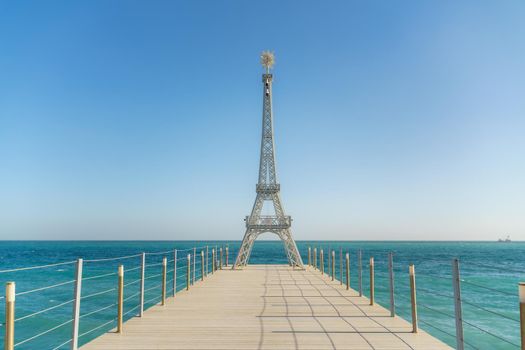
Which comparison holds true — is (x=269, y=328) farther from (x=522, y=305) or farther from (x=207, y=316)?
(x=522, y=305)

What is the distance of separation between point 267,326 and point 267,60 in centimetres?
2136

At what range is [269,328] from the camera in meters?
5.75

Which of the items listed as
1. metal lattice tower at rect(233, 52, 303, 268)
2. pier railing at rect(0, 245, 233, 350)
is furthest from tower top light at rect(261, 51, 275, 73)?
pier railing at rect(0, 245, 233, 350)

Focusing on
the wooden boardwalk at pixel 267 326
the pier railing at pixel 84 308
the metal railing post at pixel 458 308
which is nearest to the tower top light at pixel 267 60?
the pier railing at pixel 84 308

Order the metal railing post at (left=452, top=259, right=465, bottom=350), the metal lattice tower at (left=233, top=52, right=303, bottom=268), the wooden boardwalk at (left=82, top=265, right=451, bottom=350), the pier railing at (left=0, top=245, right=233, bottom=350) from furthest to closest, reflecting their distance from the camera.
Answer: the metal lattice tower at (left=233, top=52, right=303, bottom=268) < the pier railing at (left=0, top=245, right=233, bottom=350) < the wooden boardwalk at (left=82, top=265, right=451, bottom=350) < the metal railing post at (left=452, top=259, right=465, bottom=350)

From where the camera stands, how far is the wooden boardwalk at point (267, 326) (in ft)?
16.0

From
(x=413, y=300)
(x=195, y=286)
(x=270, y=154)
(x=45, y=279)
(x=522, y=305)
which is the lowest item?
(x=45, y=279)

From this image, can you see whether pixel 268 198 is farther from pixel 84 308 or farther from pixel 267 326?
pixel 267 326

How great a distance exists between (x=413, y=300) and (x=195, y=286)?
7.02 m

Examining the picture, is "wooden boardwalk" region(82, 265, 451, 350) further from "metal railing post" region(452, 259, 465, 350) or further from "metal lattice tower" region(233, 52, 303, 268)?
"metal lattice tower" region(233, 52, 303, 268)

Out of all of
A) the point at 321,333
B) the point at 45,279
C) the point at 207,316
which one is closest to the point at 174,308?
the point at 207,316

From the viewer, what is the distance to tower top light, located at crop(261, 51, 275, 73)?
24.8m

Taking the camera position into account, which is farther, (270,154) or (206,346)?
(270,154)

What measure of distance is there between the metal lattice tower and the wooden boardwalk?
1307 centimetres
